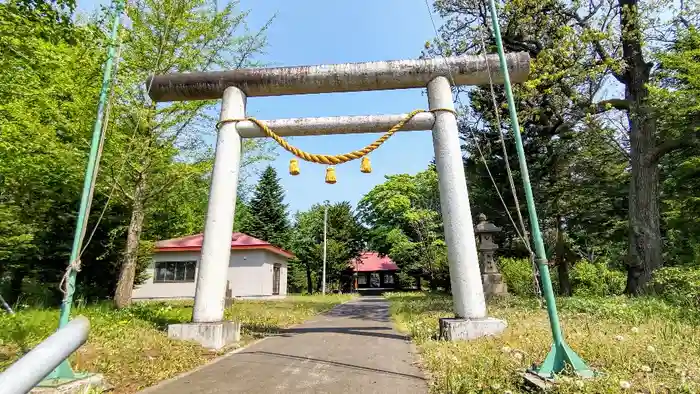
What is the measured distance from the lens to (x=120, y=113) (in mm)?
11148

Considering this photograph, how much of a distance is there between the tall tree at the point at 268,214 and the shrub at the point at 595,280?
24.0 m

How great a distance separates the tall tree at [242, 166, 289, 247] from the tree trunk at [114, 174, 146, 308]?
23.2 meters

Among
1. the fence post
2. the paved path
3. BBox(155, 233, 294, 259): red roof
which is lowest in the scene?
the paved path

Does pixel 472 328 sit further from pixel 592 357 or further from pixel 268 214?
pixel 268 214

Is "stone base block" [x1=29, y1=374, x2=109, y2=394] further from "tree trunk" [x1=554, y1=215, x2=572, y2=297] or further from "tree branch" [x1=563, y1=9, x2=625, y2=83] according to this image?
"tree trunk" [x1=554, y1=215, x2=572, y2=297]

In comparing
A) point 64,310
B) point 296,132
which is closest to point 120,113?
point 296,132

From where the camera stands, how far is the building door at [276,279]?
2497 centimetres

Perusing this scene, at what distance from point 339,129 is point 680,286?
8.58m

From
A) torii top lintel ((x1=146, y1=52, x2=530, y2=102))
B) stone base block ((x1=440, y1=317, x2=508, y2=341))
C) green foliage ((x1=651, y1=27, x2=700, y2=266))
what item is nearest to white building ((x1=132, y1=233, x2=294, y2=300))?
torii top lintel ((x1=146, y1=52, x2=530, y2=102))

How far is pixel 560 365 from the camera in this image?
3.78 meters

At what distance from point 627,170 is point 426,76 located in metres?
21.0

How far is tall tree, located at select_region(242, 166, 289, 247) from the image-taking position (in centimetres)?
3625

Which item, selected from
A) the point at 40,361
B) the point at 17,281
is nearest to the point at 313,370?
the point at 40,361

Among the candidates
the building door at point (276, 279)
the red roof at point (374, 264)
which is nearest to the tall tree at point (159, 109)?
the building door at point (276, 279)
